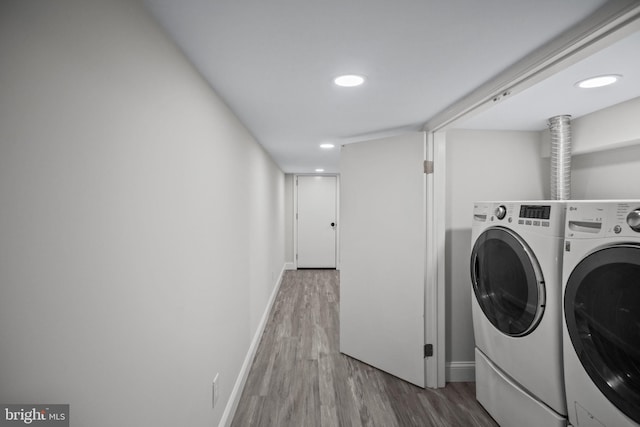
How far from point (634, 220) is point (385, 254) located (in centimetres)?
169

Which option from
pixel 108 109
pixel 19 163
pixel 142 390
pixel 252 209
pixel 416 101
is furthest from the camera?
pixel 252 209

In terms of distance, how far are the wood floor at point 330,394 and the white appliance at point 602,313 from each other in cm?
94

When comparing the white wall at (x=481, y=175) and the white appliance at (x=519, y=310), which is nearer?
the white appliance at (x=519, y=310)

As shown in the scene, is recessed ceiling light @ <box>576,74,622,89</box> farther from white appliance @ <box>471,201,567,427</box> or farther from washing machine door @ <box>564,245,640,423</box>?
washing machine door @ <box>564,245,640,423</box>

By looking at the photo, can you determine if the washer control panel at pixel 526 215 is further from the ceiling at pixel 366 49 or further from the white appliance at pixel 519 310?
the ceiling at pixel 366 49

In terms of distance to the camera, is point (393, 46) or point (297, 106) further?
point (297, 106)

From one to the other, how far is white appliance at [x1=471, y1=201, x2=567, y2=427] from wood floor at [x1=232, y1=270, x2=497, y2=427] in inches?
10.9

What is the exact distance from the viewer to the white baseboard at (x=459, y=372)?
2658 millimetres

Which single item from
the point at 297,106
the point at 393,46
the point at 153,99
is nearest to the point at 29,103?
the point at 153,99

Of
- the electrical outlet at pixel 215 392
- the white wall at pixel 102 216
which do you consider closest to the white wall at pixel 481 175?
the electrical outlet at pixel 215 392

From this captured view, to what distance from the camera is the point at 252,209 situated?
3053mm

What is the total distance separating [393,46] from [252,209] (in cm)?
210

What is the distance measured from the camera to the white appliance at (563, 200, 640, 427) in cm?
120

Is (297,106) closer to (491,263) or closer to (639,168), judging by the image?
(491,263)
